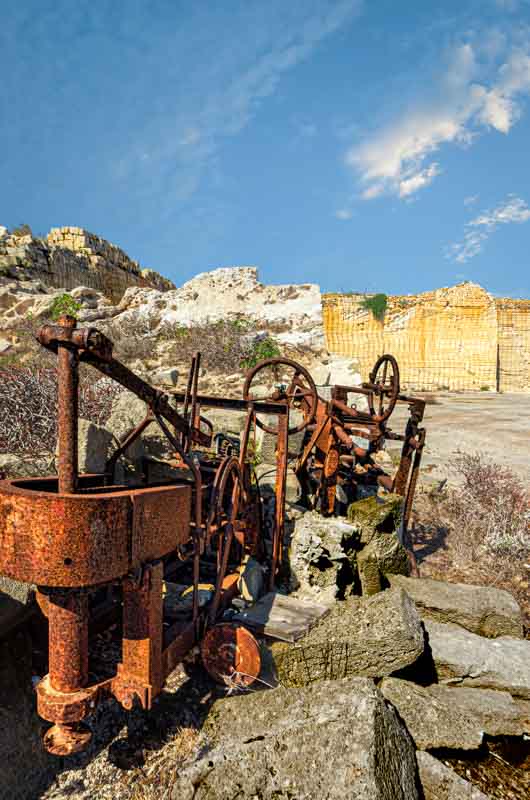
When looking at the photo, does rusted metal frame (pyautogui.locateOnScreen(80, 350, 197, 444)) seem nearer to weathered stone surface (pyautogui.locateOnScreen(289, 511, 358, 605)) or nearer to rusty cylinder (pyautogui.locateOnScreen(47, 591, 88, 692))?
rusty cylinder (pyautogui.locateOnScreen(47, 591, 88, 692))

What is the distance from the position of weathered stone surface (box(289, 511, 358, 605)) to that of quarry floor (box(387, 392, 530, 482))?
12.4 feet

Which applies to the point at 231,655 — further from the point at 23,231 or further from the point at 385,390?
the point at 23,231

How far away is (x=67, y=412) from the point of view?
180cm

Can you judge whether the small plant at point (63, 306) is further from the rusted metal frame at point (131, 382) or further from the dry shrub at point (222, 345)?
the rusted metal frame at point (131, 382)

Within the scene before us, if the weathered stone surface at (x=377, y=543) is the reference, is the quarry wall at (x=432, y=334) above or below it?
above

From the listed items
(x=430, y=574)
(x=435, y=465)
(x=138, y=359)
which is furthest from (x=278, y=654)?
(x=138, y=359)

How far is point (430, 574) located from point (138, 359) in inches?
339

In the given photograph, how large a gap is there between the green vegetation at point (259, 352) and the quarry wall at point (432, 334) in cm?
1005

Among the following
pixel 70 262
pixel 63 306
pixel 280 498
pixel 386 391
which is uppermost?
pixel 70 262

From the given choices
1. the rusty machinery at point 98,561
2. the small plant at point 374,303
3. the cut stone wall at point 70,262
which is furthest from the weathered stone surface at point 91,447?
the small plant at point 374,303

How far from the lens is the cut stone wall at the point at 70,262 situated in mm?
15562

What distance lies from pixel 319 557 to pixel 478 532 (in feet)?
8.63

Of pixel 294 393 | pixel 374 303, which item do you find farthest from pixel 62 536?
pixel 374 303

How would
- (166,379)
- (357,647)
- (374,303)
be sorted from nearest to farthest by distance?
(357,647) < (166,379) < (374,303)
